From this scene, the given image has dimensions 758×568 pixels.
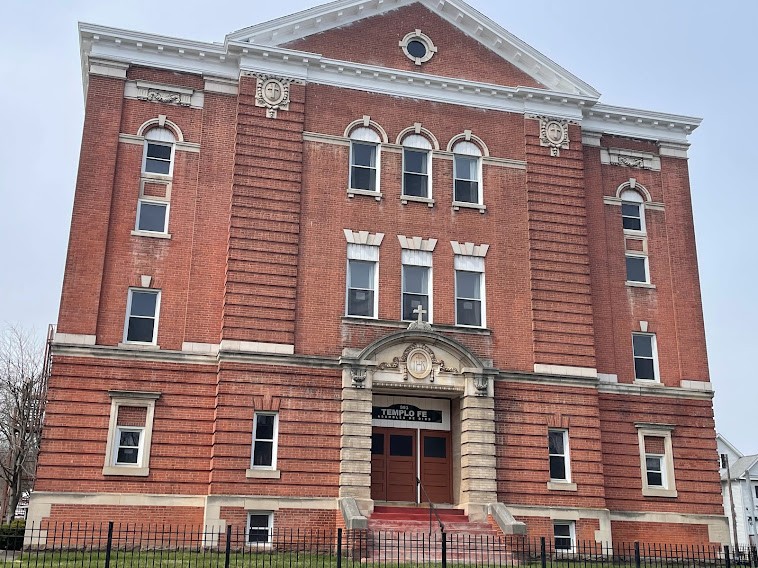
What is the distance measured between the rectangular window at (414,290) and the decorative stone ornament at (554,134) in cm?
671

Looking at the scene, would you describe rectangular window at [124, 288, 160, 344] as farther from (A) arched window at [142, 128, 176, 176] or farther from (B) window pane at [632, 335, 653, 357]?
(B) window pane at [632, 335, 653, 357]

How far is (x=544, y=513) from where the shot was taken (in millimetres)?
26047

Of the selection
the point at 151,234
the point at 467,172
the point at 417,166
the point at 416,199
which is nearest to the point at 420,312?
the point at 416,199

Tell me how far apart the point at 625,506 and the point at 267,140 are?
16897mm

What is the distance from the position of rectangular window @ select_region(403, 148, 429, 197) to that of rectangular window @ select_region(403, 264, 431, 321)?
268 cm

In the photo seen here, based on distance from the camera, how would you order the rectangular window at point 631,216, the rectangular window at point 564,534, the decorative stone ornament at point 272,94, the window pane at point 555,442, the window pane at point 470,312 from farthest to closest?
the rectangular window at point 631,216, the window pane at point 470,312, the decorative stone ornament at point 272,94, the window pane at point 555,442, the rectangular window at point 564,534

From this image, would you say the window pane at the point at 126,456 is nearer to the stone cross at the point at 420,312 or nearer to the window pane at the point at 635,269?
the stone cross at the point at 420,312

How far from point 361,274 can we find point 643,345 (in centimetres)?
1088

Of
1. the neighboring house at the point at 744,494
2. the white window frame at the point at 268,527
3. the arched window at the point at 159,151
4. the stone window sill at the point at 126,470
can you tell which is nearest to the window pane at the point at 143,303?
the arched window at the point at 159,151

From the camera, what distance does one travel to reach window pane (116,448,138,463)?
24.3 metres

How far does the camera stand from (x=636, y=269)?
31.1 meters

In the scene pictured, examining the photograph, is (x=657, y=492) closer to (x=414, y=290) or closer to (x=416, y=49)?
(x=414, y=290)

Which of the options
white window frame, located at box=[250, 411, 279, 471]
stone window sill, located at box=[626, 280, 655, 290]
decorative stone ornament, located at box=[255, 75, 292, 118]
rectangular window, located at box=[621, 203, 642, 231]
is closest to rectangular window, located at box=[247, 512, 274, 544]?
white window frame, located at box=[250, 411, 279, 471]

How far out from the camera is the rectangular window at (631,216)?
3153 centimetres
